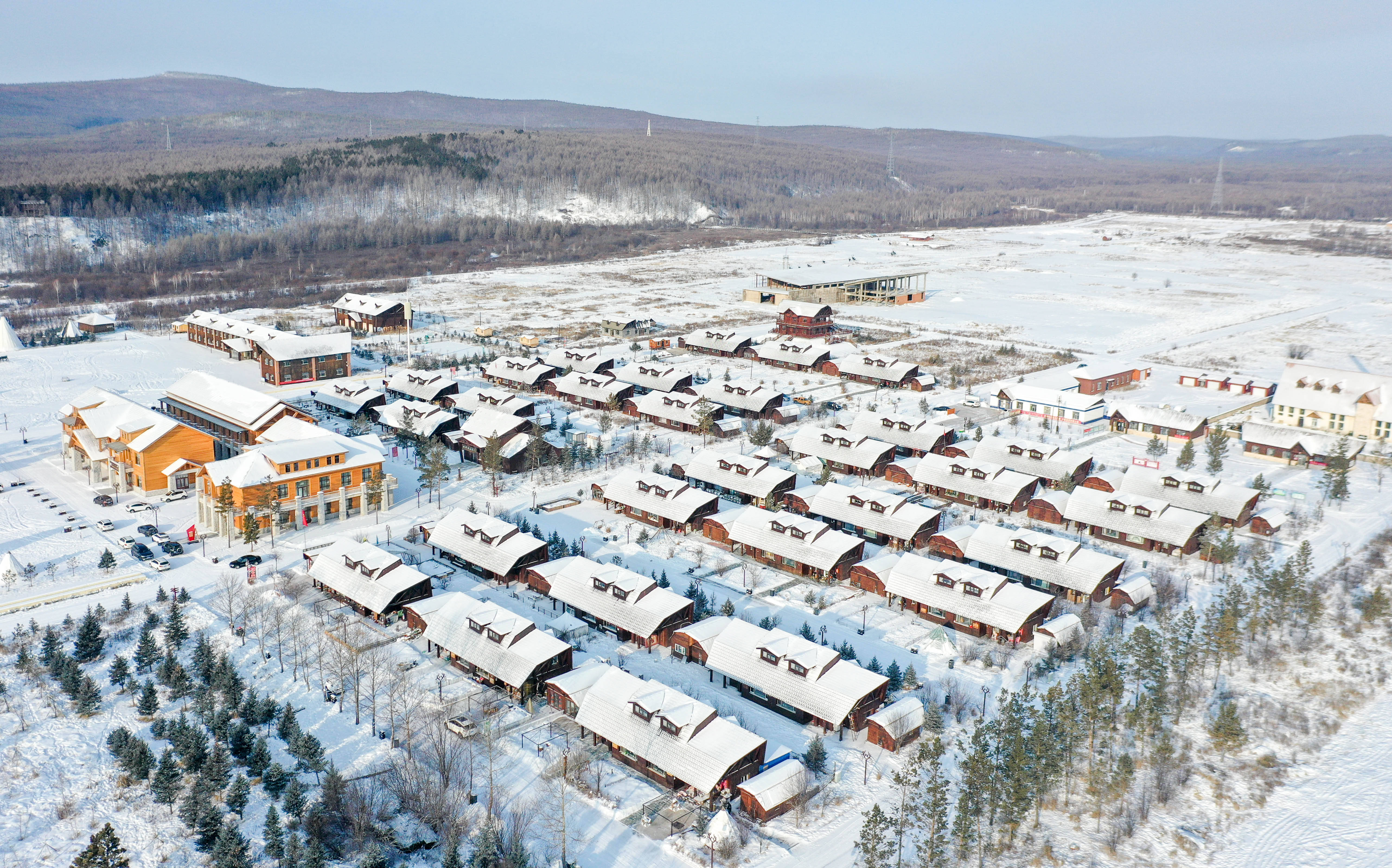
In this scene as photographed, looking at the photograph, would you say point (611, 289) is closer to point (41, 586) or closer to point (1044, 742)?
point (41, 586)

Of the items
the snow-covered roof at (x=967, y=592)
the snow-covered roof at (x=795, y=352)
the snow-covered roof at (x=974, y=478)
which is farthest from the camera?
the snow-covered roof at (x=795, y=352)

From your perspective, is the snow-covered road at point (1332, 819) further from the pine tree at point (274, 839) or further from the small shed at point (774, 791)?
the pine tree at point (274, 839)

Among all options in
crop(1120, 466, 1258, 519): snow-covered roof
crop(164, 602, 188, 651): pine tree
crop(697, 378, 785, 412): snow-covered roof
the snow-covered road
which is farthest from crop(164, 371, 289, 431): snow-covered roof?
the snow-covered road

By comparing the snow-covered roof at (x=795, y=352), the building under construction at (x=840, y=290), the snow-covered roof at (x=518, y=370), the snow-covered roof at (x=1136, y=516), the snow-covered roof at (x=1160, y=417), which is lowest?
the snow-covered roof at (x=1136, y=516)

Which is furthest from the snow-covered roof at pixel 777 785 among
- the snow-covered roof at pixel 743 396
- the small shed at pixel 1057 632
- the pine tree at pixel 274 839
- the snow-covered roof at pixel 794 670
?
the snow-covered roof at pixel 743 396

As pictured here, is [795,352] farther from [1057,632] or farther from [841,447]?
[1057,632]

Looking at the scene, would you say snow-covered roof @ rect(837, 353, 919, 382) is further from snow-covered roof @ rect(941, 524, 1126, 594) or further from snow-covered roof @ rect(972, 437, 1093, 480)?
snow-covered roof @ rect(941, 524, 1126, 594)

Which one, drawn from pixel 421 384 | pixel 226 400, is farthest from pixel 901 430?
pixel 226 400
